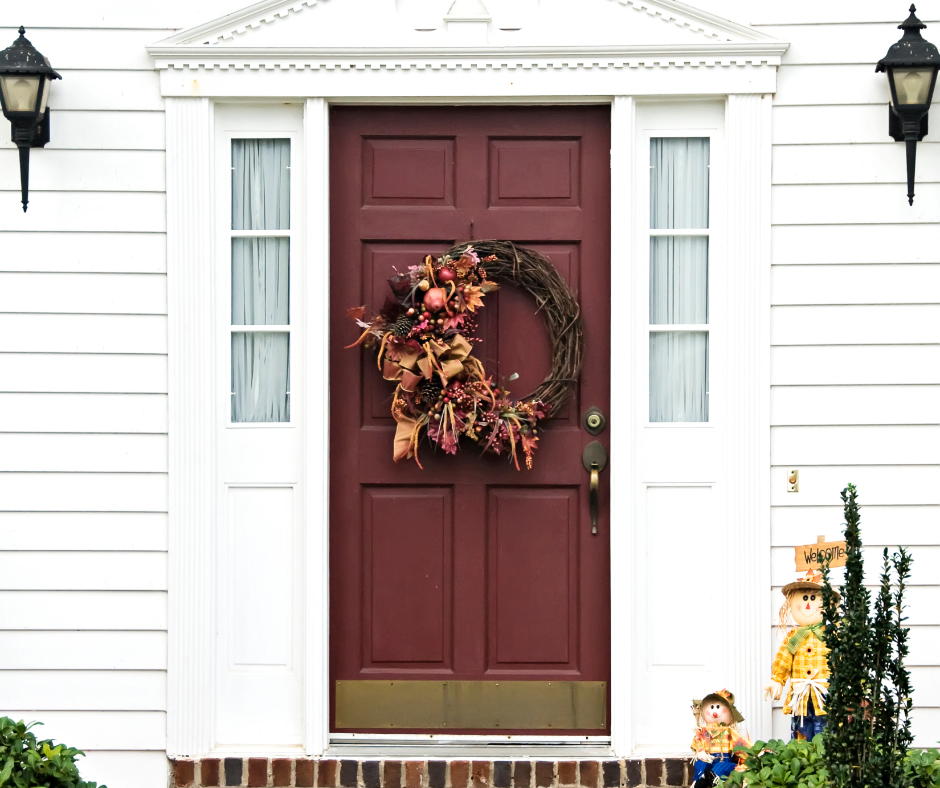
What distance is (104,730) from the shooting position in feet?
12.2

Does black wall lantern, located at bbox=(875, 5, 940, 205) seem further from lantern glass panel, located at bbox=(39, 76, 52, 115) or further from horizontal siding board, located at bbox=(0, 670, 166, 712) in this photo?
horizontal siding board, located at bbox=(0, 670, 166, 712)

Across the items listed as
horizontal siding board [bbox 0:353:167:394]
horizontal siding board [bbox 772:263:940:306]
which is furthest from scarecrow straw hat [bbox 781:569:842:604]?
horizontal siding board [bbox 0:353:167:394]

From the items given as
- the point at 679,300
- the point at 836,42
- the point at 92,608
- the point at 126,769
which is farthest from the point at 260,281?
the point at 836,42

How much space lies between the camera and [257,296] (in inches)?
150

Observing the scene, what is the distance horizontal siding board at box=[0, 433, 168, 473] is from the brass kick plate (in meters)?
1.09

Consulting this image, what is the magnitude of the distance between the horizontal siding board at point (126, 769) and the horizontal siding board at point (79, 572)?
0.60 meters

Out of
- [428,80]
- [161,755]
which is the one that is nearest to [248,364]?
[428,80]

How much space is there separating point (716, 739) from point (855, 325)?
1.53 meters

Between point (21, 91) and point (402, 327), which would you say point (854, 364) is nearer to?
point (402, 327)

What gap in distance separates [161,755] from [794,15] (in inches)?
138

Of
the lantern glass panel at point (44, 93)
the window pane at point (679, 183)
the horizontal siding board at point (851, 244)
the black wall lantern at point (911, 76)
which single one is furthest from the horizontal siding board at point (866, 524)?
the lantern glass panel at point (44, 93)

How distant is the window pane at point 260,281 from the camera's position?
379cm

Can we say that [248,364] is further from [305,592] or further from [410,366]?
[305,592]

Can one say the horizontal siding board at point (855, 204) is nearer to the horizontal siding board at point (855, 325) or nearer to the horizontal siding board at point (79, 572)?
the horizontal siding board at point (855, 325)
